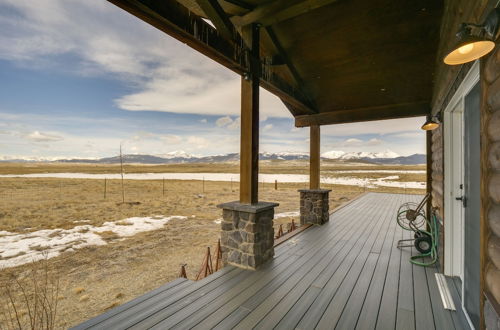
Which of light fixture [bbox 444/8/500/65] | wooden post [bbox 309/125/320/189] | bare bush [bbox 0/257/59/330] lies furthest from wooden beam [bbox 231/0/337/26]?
bare bush [bbox 0/257/59/330]

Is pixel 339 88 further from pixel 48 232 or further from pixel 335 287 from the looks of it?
pixel 48 232

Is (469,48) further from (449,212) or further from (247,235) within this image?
(247,235)

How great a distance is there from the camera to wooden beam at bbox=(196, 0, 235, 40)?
2584 millimetres

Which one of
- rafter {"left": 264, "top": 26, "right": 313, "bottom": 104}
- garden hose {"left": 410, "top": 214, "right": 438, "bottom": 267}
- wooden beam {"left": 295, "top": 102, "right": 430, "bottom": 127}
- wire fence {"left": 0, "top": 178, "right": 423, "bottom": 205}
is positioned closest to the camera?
garden hose {"left": 410, "top": 214, "right": 438, "bottom": 267}

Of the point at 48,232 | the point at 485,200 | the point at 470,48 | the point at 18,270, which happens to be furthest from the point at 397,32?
the point at 48,232

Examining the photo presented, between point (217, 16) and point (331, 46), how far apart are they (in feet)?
7.99

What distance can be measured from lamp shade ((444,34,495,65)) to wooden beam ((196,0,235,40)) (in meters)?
2.43

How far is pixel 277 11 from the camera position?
308 cm

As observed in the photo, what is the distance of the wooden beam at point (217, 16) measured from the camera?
2584mm

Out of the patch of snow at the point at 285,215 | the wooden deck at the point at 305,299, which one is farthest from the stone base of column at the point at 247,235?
the patch of snow at the point at 285,215

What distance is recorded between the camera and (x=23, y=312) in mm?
3719

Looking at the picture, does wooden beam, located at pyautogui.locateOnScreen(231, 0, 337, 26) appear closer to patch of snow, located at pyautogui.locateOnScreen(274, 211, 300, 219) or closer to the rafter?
the rafter

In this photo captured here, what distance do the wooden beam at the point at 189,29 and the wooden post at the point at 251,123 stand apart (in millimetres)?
171

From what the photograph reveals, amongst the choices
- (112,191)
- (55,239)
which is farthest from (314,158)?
(112,191)
